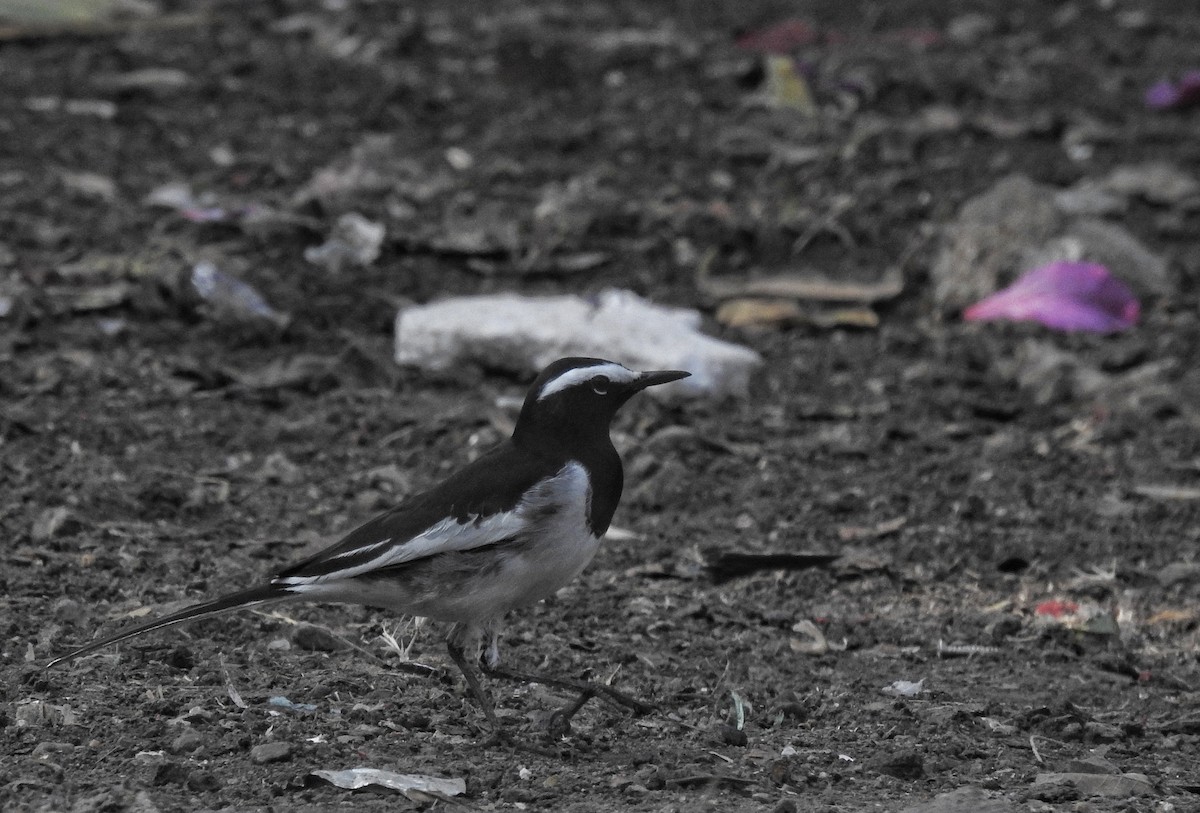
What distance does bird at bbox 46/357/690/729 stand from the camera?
4223 mm

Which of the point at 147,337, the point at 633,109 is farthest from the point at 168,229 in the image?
the point at 633,109

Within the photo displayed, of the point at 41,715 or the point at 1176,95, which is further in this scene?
the point at 1176,95

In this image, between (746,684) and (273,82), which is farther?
(273,82)

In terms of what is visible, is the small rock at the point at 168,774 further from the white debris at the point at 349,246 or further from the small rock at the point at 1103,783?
the white debris at the point at 349,246

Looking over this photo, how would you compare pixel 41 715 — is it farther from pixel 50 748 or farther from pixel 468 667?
pixel 468 667

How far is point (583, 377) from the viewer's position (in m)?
4.58

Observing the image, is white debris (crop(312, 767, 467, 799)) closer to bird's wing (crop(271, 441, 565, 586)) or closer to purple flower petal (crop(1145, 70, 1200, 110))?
bird's wing (crop(271, 441, 565, 586))

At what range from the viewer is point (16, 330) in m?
7.11

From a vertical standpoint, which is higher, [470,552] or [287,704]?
[470,552]

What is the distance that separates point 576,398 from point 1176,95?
6452 mm

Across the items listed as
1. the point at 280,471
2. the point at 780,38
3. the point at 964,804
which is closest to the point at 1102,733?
the point at 964,804

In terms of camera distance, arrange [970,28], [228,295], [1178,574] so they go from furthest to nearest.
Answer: [970,28] < [228,295] < [1178,574]

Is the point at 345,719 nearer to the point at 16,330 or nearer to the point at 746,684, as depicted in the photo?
the point at 746,684

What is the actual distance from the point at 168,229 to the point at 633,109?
303 centimetres
